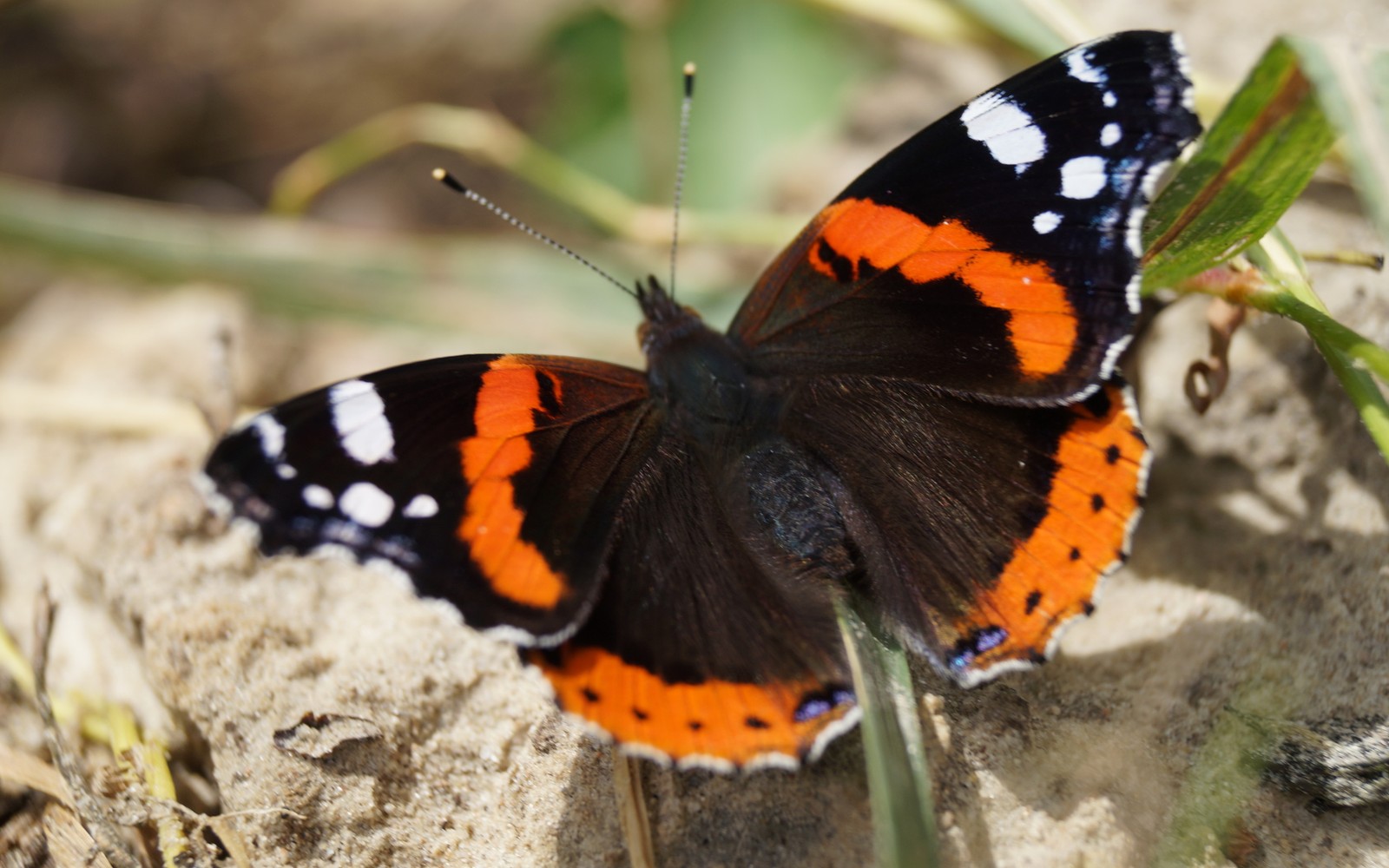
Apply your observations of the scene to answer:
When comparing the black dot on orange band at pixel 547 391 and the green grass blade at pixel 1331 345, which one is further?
the black dot on orange band at pixel 547 391

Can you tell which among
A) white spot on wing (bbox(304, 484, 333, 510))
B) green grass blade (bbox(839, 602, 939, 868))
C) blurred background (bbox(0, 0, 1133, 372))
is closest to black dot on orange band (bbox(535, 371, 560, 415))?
white spot on wing (bbox(304, 484, 333, 510))

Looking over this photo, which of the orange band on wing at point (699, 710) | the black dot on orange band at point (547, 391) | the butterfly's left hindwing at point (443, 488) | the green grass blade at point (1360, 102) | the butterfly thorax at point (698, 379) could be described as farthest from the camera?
the butterfly thorax at point (698, 379)

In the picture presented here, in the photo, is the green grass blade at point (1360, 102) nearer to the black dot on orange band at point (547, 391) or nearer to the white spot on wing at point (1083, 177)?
the white spot on wing at point (1083, 177)

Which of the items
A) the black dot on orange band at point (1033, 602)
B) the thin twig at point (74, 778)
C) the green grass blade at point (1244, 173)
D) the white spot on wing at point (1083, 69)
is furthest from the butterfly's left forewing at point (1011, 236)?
the thin twig at point (74, 778)

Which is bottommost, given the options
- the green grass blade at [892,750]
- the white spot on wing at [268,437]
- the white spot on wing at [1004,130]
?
the green grass blade at [892,750]

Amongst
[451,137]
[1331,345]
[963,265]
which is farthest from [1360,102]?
[451,137]

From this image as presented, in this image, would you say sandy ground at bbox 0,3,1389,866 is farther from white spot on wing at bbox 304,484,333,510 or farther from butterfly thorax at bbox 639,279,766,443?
butterfly thorax at bbox 639,279,766,443
